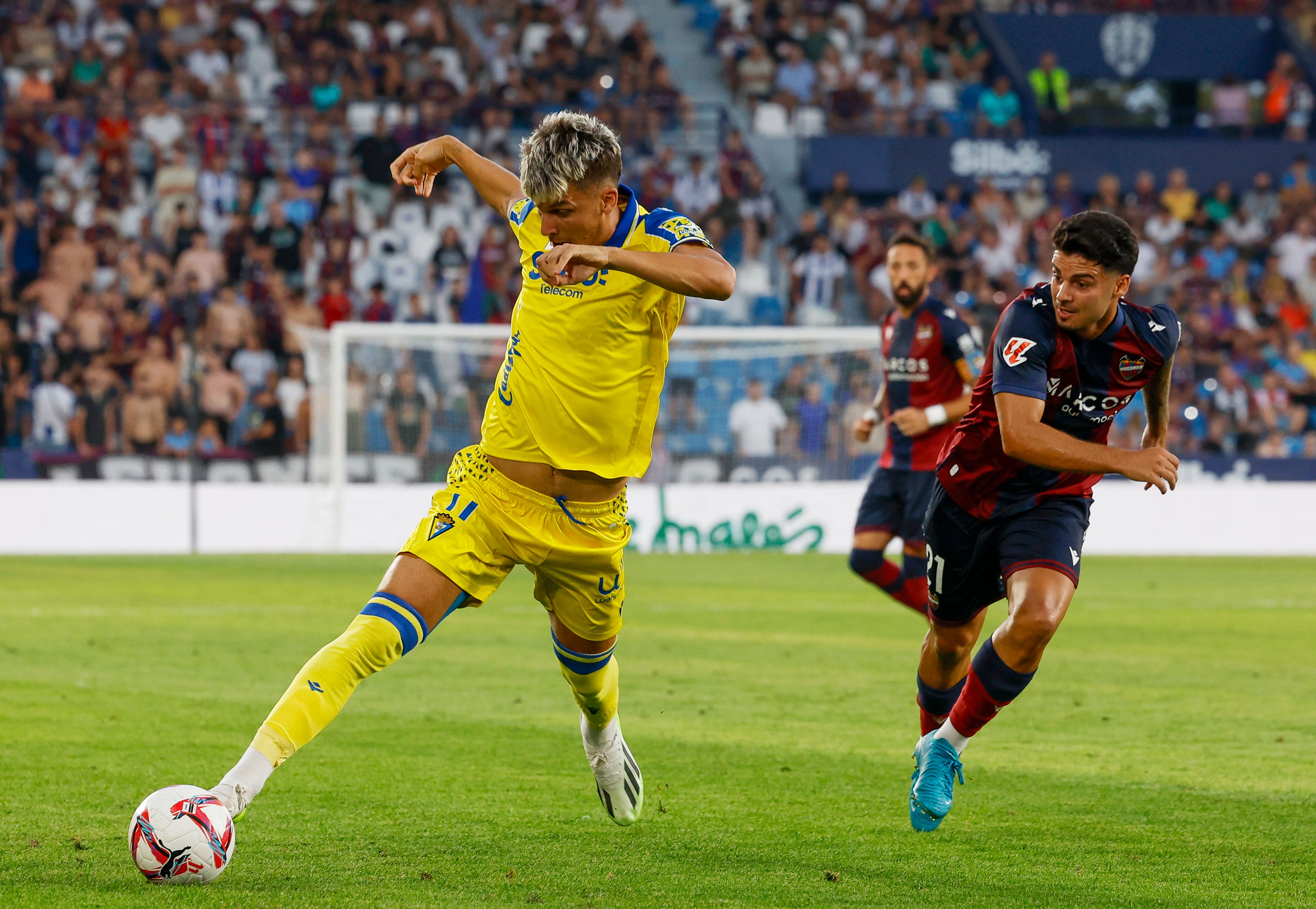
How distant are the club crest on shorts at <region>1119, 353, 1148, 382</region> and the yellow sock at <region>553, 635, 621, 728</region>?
6.48ft

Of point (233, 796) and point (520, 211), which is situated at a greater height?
point (520, 211)

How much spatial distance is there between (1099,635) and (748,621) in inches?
103

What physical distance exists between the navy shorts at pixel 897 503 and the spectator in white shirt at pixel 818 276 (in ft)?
44.4

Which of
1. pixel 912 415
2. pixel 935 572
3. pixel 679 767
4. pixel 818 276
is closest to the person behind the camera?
pixel 935 572

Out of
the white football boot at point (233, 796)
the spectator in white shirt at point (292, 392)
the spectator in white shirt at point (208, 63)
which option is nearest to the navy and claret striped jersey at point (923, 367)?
the white football boot at point (233, 796)

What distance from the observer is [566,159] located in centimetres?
453

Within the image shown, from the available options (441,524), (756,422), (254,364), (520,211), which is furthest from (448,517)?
(254,364)

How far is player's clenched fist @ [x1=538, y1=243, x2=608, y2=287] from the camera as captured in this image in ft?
13.7

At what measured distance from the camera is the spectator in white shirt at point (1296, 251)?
81.3 feet

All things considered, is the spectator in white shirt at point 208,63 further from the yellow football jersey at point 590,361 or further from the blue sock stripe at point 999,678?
the blue sock stripe at point 999,678

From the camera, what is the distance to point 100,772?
609 cm

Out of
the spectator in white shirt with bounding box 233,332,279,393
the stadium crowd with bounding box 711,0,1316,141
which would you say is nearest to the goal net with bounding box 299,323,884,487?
the spectator in white shirt with bounding box 233,332,279,393

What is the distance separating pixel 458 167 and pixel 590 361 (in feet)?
3.04

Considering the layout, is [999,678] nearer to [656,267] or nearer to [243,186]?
[656,267]
